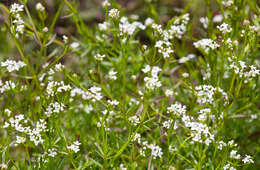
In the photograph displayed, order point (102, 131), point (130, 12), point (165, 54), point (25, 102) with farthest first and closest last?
point (130, 12)
point (25, 102)
point (165, 54)
point (102, 131)

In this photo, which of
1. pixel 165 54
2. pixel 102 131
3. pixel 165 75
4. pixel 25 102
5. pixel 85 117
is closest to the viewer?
pixel 102 131

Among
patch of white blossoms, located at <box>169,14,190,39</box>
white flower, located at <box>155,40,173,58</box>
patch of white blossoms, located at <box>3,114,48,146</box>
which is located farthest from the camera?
patch of white blossoms, located at <box>169,14,190,39</box>

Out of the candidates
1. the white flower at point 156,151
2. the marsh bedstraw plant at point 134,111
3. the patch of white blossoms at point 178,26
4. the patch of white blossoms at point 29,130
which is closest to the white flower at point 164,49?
the marsh bedstraw plant at point 134,111

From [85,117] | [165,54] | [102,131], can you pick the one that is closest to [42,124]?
[102,131]

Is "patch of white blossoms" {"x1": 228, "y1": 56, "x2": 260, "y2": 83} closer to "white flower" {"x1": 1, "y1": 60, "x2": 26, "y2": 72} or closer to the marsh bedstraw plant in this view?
the marsh bedstraw plant

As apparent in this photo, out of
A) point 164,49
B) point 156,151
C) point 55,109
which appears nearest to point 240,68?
point 164,49

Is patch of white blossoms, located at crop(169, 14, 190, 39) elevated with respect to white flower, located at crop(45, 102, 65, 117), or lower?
elevated

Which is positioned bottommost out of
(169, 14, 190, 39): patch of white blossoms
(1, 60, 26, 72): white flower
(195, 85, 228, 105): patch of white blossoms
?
(1, 60, 26, 72): white flower

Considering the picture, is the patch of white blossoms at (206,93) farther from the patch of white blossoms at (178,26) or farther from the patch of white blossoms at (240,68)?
the patch of white blossoms at (178,26)

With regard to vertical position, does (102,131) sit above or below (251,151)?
below

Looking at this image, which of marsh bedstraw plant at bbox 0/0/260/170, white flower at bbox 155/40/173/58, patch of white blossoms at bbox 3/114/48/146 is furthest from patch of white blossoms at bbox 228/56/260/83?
patch of white blossoms at bbox 3/114/48/146

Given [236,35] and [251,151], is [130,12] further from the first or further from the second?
[251,151]
